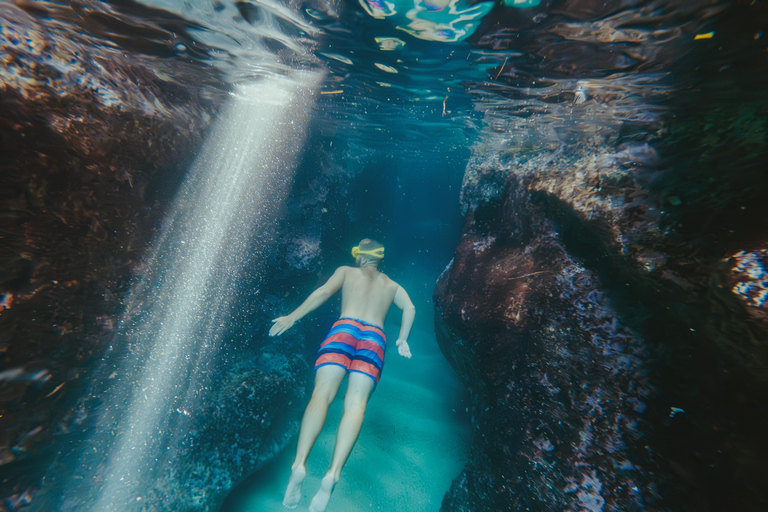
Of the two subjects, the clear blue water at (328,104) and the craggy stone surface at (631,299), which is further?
the clear blue water at (328,104)

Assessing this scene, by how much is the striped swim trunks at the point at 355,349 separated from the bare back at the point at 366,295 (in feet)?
0.77

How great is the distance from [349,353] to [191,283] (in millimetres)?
4820

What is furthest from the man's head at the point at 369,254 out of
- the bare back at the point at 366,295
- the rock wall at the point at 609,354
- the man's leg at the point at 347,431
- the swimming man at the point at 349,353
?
the man's leg at the point at 347,431

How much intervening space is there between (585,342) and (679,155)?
229 cm

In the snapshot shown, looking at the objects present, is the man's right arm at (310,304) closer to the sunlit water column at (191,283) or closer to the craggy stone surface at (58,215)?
the sunlit water column at (191,283)

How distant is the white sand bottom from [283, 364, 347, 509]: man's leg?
154 cm

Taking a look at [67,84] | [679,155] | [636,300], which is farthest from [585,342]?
[67,84]

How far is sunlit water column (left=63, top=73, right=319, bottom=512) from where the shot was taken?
429 cm

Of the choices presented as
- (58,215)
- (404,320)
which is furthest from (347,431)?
(58,215)

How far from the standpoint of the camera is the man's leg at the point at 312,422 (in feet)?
10.8

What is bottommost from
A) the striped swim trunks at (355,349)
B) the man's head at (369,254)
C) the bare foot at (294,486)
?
the bare foot at (294,486)

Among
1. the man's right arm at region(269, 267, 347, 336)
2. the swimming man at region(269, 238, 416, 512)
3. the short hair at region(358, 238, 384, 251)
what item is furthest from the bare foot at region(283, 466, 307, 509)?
the short hair at region(358, 238, 384, 251)

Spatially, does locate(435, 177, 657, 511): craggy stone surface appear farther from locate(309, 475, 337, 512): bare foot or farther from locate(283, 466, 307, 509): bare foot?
locate(283, 466, 307, 509): bare foot

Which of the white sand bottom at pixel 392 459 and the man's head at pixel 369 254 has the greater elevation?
the man's head at pixel 369 254
